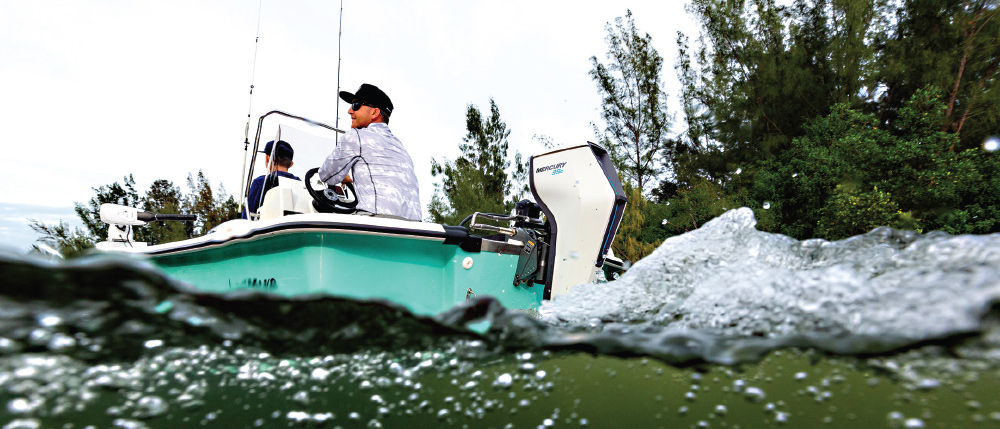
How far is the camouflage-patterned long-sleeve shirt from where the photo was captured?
3.24 metres

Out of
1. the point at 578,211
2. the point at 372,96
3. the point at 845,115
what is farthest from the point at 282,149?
the point at 845,115

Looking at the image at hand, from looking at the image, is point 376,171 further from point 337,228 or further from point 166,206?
point 166,206

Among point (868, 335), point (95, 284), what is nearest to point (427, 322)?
point (95, 284)

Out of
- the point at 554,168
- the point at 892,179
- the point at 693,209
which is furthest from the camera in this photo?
the point at 693,209

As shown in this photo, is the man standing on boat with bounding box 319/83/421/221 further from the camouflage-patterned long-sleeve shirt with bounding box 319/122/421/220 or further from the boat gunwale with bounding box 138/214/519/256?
the boat gunwale with bounding box 138/214/519/256

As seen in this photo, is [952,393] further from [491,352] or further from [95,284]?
[95,284]

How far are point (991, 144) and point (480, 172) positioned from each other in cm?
1219

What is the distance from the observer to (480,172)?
1633cm

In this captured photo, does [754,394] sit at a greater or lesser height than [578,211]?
lesser

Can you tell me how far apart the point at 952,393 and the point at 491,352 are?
1.22m

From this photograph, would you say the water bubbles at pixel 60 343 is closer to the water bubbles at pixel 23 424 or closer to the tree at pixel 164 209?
the water bubbles at pixel 23 424

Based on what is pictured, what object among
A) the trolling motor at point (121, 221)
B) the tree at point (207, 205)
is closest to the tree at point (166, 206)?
Result: the tree at point (207, 205)

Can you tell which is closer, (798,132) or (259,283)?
(259,283)

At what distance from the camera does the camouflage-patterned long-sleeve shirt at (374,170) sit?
3.24 meters
